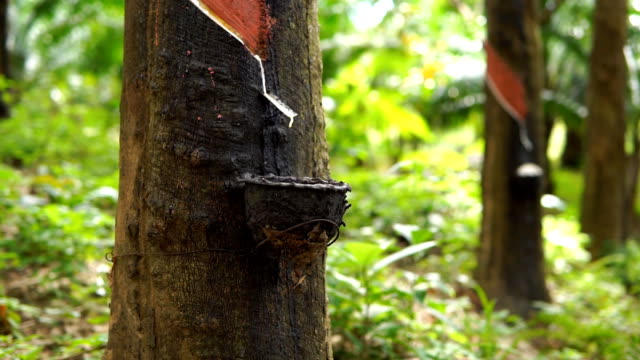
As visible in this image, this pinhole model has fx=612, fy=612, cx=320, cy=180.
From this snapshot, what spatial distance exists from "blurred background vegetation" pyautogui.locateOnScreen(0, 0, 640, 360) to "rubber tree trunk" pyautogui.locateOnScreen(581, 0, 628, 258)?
378mm

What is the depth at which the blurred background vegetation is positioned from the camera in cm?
309

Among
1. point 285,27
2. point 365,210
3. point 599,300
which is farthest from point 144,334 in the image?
point 599,300

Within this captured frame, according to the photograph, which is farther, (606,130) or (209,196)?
(606,130)

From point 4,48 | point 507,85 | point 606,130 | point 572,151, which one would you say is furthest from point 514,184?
point 572,151

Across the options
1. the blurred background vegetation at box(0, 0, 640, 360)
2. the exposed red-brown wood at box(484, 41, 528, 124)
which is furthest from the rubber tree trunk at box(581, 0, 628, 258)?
the exposed red-brown wood at box(484, 41, 528, 124)

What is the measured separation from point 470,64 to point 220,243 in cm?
1052

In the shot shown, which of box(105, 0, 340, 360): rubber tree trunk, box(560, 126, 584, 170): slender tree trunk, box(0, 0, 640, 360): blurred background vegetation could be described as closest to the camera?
box(105, 0, 340, 360): rubber tree trunk

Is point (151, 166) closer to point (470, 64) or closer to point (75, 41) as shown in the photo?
point (470, 64)

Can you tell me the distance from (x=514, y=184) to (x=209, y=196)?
4031mm

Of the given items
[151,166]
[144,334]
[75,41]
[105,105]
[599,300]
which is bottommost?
[599,300]

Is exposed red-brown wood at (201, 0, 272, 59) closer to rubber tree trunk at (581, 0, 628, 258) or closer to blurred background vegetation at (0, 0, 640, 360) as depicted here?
blurred background vegetation at (0, 0, 640, 360)

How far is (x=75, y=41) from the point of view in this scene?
14.4 metres

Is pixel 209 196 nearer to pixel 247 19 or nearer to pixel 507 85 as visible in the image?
pixel 247 19

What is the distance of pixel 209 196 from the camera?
1.77 m
